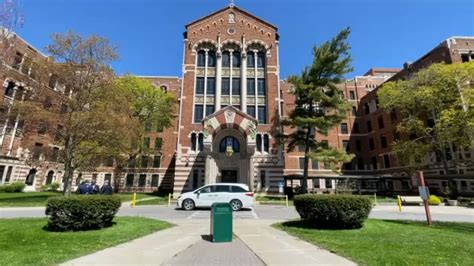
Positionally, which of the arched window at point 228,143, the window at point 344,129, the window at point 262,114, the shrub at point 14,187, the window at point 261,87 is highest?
the window at point 261,87

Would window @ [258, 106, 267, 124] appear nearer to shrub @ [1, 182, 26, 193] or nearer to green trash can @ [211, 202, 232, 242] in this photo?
green trash can @ [211, 202, 232, 242]

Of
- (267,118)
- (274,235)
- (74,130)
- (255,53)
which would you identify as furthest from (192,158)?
(274,235)

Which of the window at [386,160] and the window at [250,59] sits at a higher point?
the window at [250,59]

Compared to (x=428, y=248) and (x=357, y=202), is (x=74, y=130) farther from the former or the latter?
(x=428, y=248)

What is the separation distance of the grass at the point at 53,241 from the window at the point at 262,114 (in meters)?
22.5

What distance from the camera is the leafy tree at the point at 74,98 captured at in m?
20.0

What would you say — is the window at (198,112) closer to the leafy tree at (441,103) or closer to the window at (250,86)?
the window at (250,86)

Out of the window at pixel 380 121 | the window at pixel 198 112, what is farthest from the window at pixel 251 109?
the window at pixel 380 121

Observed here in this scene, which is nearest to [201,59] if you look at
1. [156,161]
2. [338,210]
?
[156,161]

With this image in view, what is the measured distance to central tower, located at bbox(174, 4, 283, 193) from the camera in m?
27.4

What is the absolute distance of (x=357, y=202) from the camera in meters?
9.11

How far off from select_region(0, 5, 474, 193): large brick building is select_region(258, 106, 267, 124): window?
0.40ft

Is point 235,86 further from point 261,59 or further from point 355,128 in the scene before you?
point 355,128

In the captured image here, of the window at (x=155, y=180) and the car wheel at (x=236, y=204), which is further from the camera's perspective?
the window at (x=155, y=180)
